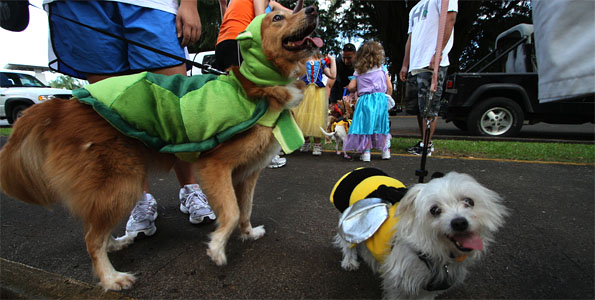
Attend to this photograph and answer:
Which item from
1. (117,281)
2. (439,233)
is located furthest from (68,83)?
(439,233)

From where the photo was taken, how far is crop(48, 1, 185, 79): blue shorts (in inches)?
79.0

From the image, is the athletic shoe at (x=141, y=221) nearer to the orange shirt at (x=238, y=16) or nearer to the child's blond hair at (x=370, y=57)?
the orange shirt at (x=238, y=16)

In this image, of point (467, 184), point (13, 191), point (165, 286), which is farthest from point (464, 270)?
point (13, 191)

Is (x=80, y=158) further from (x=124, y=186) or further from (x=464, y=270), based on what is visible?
(x=464, y=270)

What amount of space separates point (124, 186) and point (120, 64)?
108 cm

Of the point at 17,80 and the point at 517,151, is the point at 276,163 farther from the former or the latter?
the point at 17,80

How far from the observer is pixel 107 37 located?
6.73 ft

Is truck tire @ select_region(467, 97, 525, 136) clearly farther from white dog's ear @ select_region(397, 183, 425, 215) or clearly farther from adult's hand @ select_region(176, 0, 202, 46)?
adult's hand @ select_region(176, 0, 202, 46)

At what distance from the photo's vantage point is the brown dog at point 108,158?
1571 mm

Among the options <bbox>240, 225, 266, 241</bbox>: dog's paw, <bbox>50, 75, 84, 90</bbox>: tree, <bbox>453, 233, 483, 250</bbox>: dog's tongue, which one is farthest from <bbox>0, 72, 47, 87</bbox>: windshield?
<bbox>453, 233, 483, 250</bbox>: dog's tongue

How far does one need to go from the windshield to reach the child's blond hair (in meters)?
15.2

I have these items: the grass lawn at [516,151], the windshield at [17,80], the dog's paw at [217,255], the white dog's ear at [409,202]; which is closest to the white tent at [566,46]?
the white dog's ear at [409,202]

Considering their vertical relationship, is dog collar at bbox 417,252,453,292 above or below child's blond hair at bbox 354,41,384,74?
below

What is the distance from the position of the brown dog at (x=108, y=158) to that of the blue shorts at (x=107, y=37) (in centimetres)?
55
